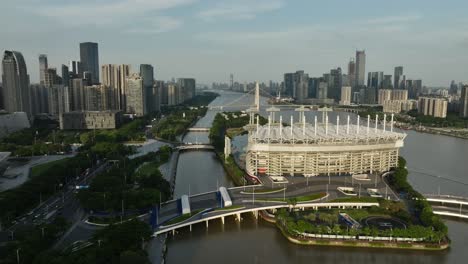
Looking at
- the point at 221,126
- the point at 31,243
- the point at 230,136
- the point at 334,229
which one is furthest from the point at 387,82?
the point at 31,243

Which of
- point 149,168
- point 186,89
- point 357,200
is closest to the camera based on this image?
point 357,200

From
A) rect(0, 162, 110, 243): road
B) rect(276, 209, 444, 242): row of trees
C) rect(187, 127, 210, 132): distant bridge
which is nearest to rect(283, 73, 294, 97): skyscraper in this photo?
rect(187, 127, 210, 132): distant bridge

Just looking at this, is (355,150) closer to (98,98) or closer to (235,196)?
(235,196)

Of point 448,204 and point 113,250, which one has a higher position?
point 113,250

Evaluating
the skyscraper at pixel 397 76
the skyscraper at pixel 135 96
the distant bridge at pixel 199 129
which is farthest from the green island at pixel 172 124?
the skyscraper at pixel 397 76

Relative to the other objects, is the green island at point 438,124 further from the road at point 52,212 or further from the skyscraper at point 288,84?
the skyscraper at point 288,84

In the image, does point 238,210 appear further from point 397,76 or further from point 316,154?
point 397,76

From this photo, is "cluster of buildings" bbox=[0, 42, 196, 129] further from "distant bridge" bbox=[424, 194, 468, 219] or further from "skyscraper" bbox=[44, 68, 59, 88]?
"distant bridge" bbox=[424, 194, 468, 219]

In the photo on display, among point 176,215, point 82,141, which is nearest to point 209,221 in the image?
point 176,215
